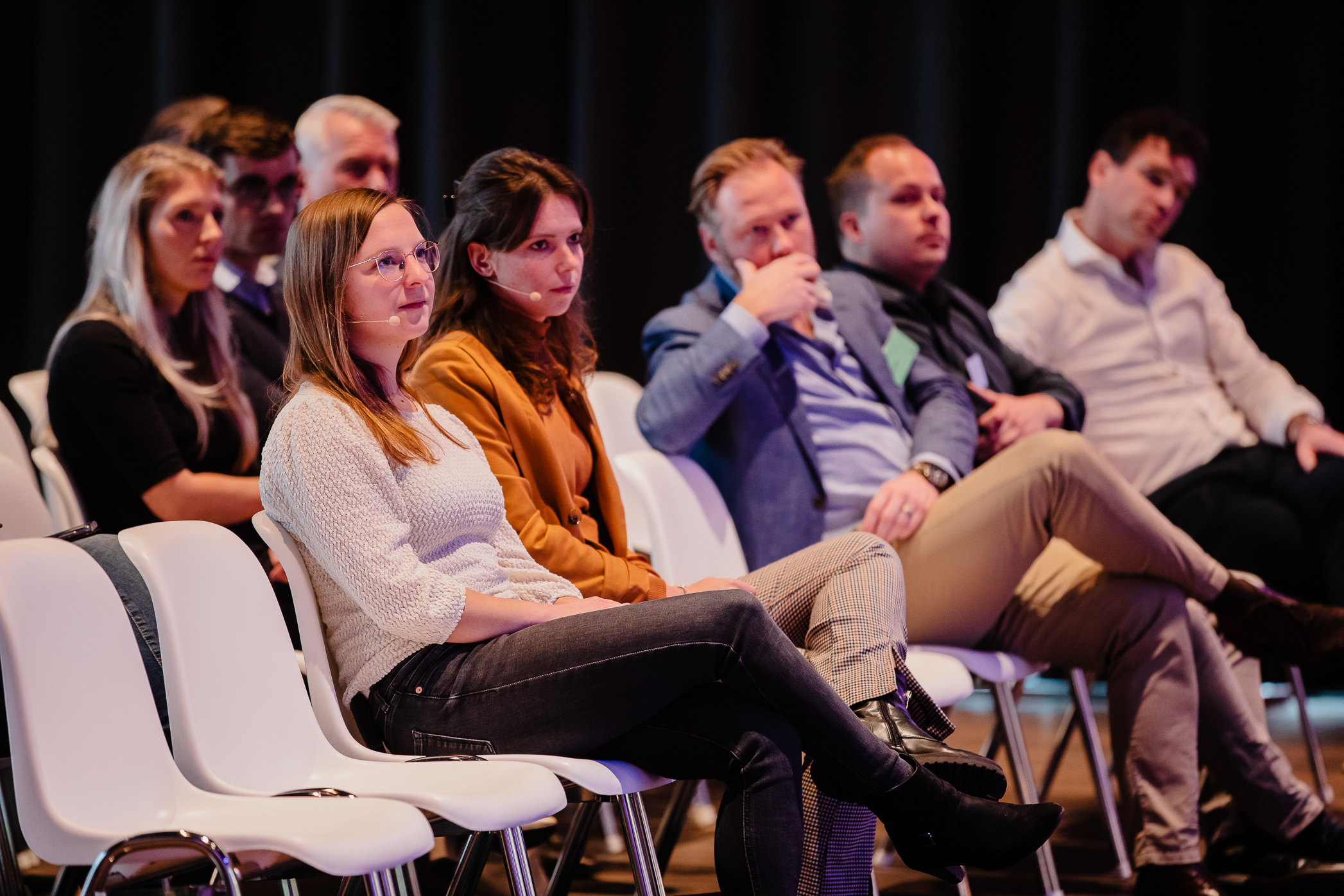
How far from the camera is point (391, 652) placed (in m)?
1.75

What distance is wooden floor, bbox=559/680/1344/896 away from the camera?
8.71 feet

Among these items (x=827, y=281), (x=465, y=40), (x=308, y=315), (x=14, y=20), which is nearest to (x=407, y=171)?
(x=465, y=40)

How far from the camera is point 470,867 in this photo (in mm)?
1876

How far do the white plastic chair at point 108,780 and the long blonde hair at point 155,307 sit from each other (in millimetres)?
1071

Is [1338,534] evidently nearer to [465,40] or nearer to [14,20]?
[465,40]

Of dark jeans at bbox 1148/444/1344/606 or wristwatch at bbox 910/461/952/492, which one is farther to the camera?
dark jeans at bbox 1148/444/1344/606

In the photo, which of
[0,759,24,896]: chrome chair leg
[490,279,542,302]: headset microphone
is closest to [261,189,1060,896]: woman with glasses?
[490,279,542,302]: headset microphone

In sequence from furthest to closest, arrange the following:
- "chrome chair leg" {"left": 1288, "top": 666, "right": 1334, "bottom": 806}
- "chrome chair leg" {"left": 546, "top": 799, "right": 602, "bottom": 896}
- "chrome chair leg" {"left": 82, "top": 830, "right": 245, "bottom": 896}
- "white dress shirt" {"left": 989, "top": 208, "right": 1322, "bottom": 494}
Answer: "white dress shirt" {"left": 989, "top": 208, "right": 1322, "bottom": 494} < "chrome chair leg" {"left": 1288, "top": 666, "right": 1334, "bottom": 806} < "chrome chair leg" {"left": 546, "top": 799, "right": 602, "bottom": 896} < "chrome chair leg" {"left": 82, "top": 830, "right": 245, "bottom": 896}

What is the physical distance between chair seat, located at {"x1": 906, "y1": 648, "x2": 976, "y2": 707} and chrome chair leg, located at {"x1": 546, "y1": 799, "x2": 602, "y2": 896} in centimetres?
57

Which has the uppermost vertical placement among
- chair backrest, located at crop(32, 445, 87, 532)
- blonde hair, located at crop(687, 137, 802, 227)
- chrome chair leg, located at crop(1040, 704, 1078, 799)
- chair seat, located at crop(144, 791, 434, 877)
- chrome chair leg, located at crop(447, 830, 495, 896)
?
blonde hair, located at crop(687, 137, 802, 227)

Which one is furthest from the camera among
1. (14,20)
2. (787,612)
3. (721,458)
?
(14,20)

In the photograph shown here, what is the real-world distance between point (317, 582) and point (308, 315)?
36 cm

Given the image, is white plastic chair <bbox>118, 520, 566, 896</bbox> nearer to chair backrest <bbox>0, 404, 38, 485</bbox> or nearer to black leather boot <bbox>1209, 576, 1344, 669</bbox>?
chair backrest <bbox>0, 404, 38, 485</bbox>

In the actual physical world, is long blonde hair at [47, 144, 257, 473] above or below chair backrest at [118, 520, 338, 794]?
above
